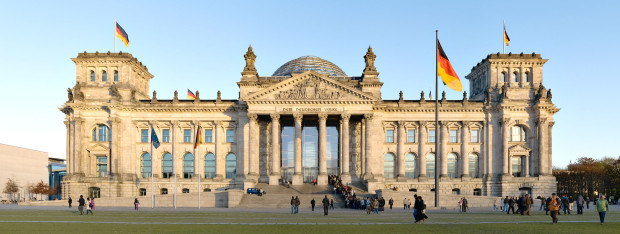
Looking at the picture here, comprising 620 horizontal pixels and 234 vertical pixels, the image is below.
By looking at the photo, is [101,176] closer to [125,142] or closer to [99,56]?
[125,142]

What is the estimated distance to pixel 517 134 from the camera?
255ft

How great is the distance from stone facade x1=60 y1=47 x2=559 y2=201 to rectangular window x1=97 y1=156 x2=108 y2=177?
0.46 ft

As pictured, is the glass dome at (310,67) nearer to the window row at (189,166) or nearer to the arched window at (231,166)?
the arched window at (231,166)

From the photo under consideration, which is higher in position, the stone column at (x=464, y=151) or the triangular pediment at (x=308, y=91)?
the triangular pediment at (x=308, y=91)

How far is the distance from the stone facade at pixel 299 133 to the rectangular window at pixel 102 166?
14 cm

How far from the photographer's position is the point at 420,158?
77188 mm

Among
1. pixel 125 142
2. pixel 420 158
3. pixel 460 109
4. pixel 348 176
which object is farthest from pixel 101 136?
pixel 460 109

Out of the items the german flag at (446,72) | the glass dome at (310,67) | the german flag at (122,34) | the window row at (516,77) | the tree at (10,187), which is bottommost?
the tree at (10,187)

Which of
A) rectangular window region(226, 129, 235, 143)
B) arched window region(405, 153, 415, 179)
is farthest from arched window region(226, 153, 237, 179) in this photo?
arched window region(405, 153, 415, 179)

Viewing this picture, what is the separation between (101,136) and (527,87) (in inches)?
2382

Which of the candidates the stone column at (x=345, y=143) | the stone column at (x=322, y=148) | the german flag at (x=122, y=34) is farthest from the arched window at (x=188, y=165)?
the stone column at (x=345, y=143)

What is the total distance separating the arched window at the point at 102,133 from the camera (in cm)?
7588

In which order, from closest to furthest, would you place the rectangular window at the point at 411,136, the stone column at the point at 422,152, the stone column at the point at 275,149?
the stone column at the point at 275,149 < the stone column at the point at 422,152 < the rectangular window at the point at 411,136

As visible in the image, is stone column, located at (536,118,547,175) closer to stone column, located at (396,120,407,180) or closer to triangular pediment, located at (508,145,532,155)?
triangular pediment, located at (508,145,532,155)
